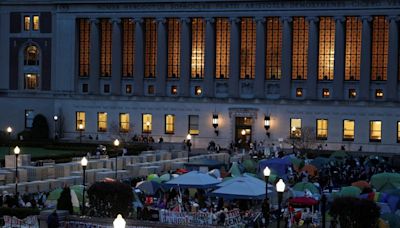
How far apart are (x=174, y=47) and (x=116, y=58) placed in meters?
6.35

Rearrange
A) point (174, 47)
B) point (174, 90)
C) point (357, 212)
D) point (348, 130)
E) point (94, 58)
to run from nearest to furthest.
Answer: point (357, 212), point (348, 130), point (174, 47), point (174, 90), point (94, 58)

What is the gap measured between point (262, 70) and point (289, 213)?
171 ft

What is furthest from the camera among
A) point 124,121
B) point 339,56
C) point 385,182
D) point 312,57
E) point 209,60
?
point 124,121

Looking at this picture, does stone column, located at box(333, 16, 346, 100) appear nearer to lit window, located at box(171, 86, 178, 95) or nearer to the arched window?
lit window, located at box(171, 86, 178, 95)

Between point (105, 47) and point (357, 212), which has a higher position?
point (105, 47)

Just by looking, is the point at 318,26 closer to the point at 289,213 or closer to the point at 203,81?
the point at 203,81

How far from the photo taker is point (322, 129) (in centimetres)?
9069

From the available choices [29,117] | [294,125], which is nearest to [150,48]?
[29,117]

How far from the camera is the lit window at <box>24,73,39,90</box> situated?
4053 inches

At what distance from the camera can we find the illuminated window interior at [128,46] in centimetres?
9900

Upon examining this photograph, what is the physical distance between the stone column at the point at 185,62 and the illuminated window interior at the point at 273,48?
8231 mm

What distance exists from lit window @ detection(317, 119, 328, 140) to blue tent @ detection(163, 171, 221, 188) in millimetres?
43729

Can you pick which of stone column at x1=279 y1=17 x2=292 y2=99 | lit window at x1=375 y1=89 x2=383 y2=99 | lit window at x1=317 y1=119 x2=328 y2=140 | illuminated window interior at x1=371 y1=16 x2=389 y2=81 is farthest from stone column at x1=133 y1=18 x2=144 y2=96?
lit window at x1=375 y1=89 x2=383 y2=99

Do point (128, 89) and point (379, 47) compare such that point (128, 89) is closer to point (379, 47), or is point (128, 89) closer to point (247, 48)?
point (247, 48)
